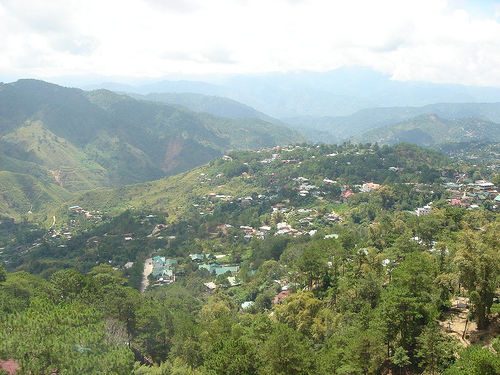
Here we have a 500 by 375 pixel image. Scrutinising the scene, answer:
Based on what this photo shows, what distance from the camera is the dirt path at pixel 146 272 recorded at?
2273 inches

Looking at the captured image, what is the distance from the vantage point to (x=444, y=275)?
73.7 feet

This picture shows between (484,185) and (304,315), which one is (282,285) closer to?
(304,315)

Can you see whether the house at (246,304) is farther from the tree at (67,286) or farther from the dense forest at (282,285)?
the tree at (67,286)

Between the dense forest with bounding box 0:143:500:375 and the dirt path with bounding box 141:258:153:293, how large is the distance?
1.07 meters

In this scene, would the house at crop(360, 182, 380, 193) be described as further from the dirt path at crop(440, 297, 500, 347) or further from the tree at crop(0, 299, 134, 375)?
the tree at crop(0, 299, 134, 375)

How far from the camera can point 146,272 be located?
63.2 m

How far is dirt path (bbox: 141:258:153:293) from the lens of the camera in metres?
57.7

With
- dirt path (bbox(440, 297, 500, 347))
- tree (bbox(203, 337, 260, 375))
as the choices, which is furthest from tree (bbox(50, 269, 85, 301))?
dirt path (bbox(440, 297, 500, 347))

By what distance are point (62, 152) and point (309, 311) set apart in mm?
182665

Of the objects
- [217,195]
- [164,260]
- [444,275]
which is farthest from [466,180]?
[444,275]

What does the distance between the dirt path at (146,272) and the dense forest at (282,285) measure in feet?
3.50

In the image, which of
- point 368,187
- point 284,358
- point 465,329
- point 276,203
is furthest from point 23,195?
point 465,329

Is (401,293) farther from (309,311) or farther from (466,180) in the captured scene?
(466,180)

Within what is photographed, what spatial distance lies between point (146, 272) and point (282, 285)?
29244mm
